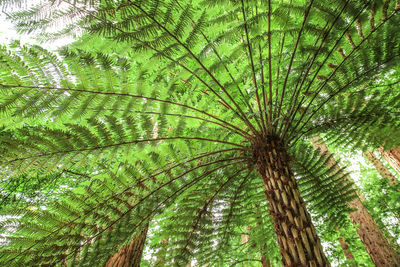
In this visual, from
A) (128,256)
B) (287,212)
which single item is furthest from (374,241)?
(128,256)

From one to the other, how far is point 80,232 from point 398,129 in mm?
→ 2327

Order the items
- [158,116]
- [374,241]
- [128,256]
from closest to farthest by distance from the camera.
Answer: [158,116], [128,256], [374,241]

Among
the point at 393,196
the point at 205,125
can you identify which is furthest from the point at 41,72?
the point at 393,196

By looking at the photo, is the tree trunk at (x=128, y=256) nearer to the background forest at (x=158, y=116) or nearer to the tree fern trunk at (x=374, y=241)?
the background forest at (x=158, y=116)

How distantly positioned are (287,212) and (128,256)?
6.97 ft

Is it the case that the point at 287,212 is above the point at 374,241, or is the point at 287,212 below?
below

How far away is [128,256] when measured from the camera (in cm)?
242

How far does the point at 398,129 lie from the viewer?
4.42ft

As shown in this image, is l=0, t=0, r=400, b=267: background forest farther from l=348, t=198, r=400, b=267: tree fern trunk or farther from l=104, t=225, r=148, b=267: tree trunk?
l=348, t=198, r=400, b=267: tree fern trunk

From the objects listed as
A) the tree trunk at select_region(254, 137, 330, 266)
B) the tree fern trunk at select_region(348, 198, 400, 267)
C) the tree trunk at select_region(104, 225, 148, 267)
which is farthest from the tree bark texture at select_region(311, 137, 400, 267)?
the tree trunk at select_region(104, 225, 148, 267)

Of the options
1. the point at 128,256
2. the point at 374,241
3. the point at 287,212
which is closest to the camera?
the point at 287,212

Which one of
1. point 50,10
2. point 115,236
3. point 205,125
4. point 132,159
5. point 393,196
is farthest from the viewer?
point 393,196

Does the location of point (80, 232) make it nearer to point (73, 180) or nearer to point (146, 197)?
point (146, 197)

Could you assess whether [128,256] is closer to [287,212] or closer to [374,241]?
[287,212]
